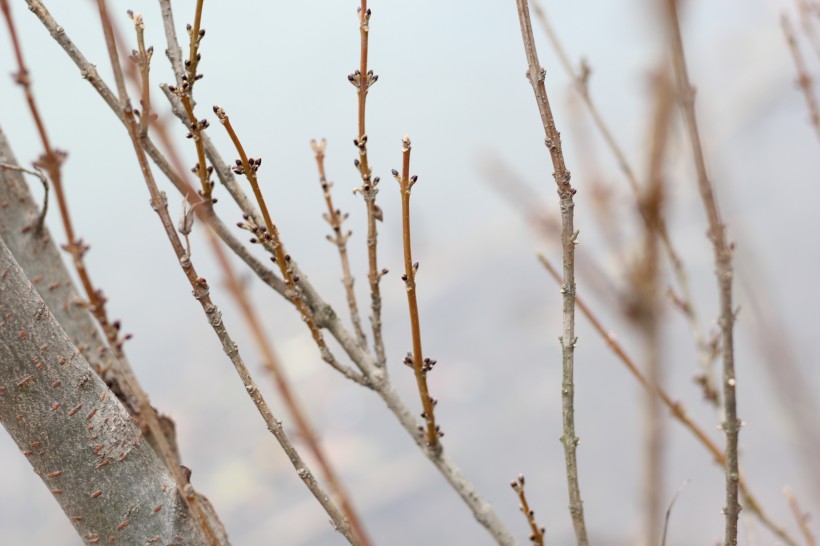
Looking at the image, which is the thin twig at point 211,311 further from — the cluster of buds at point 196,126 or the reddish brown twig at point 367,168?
the reddish brown twig at point 367,168

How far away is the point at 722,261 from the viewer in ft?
1.43

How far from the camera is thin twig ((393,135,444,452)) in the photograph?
0.62 metres

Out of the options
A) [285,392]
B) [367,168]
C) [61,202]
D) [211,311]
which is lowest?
[285,392]

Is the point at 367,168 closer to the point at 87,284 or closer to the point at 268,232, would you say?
the point at 268,232

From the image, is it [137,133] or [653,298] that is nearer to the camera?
[653,298]

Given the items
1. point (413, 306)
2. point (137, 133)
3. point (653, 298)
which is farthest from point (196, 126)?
point (653, 298)

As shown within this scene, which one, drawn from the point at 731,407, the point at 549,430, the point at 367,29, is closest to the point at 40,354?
the point at 367,29

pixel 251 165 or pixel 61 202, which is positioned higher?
pixel 61 202

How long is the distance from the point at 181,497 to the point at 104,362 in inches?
9.8

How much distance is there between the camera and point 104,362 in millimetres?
838

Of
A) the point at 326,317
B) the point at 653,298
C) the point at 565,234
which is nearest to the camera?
the point at 653,298

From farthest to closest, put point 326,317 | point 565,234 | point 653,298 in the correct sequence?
point 326,317 → point 565,234 → point 653,298

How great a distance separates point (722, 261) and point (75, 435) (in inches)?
18.5

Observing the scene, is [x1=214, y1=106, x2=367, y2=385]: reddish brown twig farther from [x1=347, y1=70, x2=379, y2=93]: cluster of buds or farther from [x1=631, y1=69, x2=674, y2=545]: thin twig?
[x1=631, y1=69, x2=674, y2=545]: thin twig
